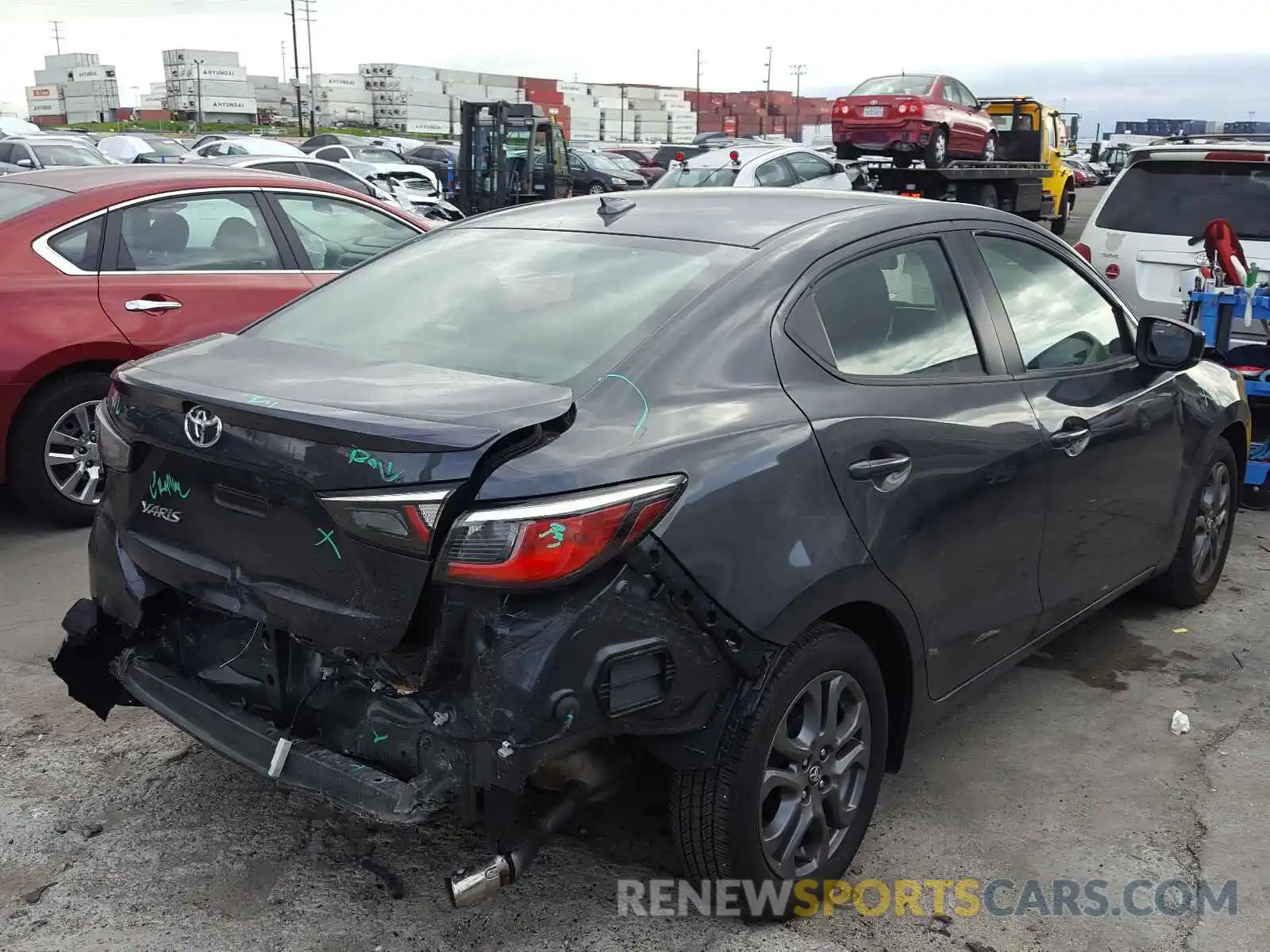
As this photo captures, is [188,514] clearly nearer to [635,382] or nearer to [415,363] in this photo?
[415,363]

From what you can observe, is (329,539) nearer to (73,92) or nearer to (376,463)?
(376,463)

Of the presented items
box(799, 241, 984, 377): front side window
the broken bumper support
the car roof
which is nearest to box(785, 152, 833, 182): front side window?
the car roof

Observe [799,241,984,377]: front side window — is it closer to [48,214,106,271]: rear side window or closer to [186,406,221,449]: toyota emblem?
[186,406,221,449]: toyota emblem

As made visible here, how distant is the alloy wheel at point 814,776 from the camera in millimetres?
2762

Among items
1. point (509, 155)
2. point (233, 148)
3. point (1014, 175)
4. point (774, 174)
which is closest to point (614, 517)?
point (774, 174)

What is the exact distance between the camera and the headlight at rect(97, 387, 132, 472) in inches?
115

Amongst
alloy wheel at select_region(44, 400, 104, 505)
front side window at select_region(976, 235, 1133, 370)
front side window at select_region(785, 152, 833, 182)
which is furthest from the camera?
front side window at select_region(785, 152, 833, 182)

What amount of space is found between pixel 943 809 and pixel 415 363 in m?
1.94

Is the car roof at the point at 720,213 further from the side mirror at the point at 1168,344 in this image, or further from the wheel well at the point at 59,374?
the wheel well at the point at 59,374

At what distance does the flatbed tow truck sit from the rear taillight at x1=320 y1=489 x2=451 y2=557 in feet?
44.3

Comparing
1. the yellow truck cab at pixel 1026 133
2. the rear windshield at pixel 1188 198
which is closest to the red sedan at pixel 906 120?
the yellow truck cab at pixel 1026 133

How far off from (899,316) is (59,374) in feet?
13.5

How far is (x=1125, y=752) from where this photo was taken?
12.5 feet

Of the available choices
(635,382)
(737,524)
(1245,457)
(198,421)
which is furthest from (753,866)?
(1245,457)
